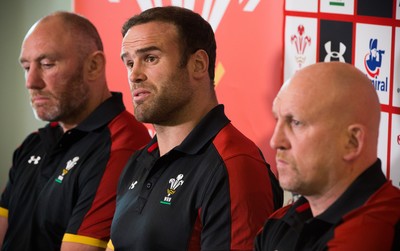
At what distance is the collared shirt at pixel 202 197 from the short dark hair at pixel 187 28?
196 mm

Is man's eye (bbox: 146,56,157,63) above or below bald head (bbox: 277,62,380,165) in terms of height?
above

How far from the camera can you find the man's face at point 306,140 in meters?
1.65

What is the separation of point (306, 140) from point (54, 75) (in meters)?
A: 1.24

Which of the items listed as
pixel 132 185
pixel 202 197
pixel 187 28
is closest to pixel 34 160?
pixel 132 185

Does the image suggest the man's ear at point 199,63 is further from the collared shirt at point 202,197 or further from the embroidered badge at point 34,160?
the embroidered badge at point 34,160

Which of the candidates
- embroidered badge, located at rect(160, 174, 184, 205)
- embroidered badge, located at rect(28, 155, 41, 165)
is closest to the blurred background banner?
embroidered badge, located at rect(160, 174, 184, 205)

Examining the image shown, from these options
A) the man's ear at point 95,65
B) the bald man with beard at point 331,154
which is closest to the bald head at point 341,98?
the bald man with beard at point 331,154

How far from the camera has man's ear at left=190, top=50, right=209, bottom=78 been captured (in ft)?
7.18

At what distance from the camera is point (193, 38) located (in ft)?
7.22

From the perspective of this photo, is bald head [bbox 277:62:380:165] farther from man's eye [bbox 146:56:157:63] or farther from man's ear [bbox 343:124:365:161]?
man's eye [bbox 146:56:157:63]

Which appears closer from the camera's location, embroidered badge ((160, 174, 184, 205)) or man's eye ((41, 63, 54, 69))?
embroidered badge ((160, 174, 184, 205))

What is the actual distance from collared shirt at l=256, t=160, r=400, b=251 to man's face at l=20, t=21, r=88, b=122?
3.64 ft

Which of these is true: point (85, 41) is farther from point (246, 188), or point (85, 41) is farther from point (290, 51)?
point (246, 188)

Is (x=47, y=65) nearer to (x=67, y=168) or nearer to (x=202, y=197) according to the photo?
(x=67, y=168)
